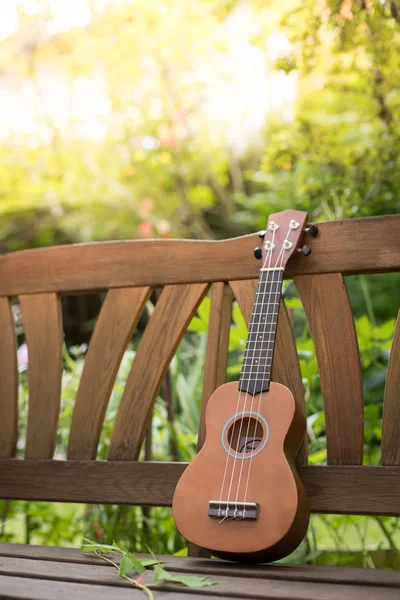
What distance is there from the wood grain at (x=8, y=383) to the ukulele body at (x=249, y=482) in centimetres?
67

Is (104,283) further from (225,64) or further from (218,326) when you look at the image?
(225,64)

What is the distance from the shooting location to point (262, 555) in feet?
3.92

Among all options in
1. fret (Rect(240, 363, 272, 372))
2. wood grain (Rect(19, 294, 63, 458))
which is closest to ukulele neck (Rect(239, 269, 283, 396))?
fret (Rect(240, 363, 272, 372))

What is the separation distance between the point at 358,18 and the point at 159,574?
1.60 m

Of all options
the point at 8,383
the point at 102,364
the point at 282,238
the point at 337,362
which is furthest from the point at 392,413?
the point at 8,383

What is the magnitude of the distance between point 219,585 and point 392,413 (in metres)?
0.57

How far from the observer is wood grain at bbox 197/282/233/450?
1569 mm

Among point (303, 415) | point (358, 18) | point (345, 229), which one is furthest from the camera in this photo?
point (358, 18)

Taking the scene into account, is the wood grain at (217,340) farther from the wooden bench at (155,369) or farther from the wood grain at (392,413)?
the wood grain at (392,413)

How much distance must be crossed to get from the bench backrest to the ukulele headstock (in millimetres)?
47

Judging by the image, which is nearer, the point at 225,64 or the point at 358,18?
the point at 358,18

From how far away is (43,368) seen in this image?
1.76m

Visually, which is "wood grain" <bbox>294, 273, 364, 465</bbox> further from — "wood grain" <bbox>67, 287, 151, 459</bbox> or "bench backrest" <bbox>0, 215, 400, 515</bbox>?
"wood grain" <bbox>67, 287, 151, 459</bbox>

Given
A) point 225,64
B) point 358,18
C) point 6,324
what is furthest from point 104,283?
point 225,64
